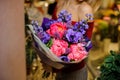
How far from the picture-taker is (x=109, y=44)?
261cm

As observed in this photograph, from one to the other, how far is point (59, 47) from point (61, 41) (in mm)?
26

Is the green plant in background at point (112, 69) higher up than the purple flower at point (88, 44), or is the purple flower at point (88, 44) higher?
the purple flower at point (88, 44)

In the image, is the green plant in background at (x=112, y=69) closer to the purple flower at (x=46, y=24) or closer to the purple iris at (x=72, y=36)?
the purple iris at (x=72, y=36)

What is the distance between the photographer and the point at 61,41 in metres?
0.88

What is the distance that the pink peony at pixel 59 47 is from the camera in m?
0.86

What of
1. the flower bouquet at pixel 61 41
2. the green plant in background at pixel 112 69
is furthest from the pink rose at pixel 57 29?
the green plant in background at pixel 112 69

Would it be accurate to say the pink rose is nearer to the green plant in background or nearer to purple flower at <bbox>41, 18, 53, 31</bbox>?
purple flower at <bbox>41, 18, 53, 31</bbox>

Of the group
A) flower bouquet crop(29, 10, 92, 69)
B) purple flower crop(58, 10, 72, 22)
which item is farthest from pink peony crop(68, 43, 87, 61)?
purple flower crop(58, 10, 72, 22)

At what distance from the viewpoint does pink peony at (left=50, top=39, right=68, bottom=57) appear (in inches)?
33.8

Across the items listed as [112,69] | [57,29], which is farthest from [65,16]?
[112,69]

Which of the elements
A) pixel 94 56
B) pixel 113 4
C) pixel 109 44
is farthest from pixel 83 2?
pixel 113 4

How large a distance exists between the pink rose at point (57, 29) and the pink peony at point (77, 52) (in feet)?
0.20

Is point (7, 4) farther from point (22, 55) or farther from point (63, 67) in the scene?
point (63, 67)

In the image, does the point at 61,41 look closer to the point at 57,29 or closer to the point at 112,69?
the point at 57,29
